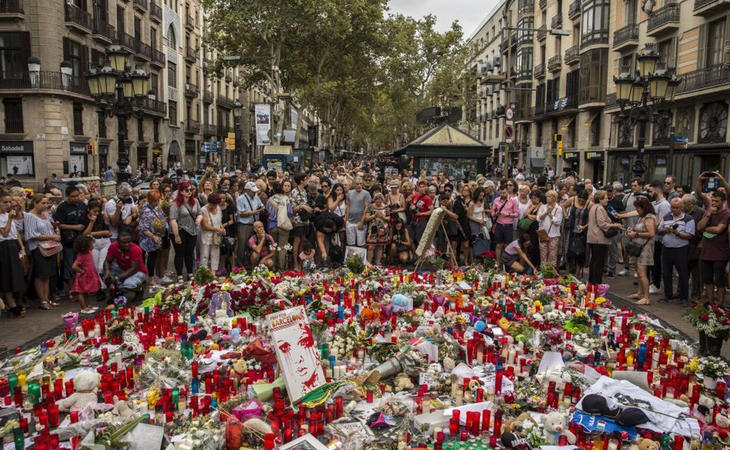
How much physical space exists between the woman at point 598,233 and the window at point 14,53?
2956 centimetres

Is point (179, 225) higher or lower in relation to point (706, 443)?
higher

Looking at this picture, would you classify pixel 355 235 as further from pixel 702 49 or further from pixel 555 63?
pixel 555 63

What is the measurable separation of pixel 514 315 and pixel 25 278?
309 inches

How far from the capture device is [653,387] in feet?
16.3

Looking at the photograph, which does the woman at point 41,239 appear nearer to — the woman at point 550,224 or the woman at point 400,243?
the woman at point 400,243

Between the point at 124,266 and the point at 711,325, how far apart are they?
839 cm

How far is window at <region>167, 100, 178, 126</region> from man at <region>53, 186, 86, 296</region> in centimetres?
3842

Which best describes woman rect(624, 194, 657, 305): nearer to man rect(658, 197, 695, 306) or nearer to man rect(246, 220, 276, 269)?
man rect(658, 197, 695, 306)

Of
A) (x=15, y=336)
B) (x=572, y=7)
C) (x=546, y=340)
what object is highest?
(x=572, y=7)

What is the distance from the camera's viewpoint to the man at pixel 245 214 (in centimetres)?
1121

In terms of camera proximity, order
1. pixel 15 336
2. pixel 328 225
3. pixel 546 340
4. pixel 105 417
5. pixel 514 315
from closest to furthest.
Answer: pixel 105 417, pixel 546 340, pixel 514 315, pixel 15 336, pixel 328 225

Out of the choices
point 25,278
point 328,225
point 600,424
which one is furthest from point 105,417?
point 328,225

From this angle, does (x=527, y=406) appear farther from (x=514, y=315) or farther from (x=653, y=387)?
(x=514, y=315)

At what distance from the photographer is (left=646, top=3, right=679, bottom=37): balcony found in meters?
27.2
